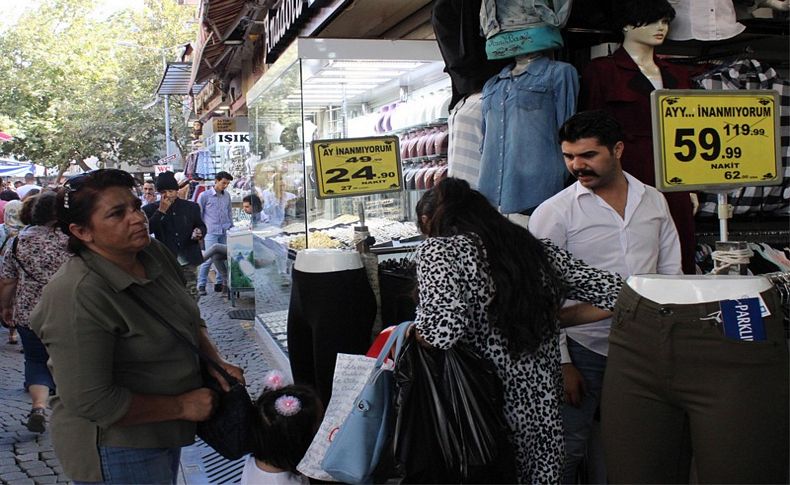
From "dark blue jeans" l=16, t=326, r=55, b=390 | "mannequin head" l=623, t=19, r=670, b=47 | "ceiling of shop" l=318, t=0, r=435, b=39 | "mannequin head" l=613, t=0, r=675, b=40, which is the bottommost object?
"dark blue jeans" l=16, t=326, r=55, b=390

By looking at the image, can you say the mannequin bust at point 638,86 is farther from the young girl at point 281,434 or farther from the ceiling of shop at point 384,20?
the ceiling of shop at point 384,20

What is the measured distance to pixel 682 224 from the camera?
384 centimetres

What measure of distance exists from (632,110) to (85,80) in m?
41.4

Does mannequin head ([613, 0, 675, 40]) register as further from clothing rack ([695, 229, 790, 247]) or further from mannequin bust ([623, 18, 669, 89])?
clothing rack ([695, 229, 790, 247])

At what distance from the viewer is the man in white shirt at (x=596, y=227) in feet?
10.4

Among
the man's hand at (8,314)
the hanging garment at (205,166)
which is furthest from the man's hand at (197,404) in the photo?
the hanging garment at (205,166)

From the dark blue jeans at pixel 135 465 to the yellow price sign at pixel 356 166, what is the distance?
2.61m

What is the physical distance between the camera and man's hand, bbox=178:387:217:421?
257cm

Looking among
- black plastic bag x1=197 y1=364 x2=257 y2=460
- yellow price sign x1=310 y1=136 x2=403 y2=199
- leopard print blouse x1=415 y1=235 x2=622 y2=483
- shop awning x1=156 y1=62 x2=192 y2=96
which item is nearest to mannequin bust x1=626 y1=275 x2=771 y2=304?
leopard print blouse x1=415 y1=235 x2=622 y2=483

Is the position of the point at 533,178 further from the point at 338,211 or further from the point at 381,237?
the point at 338,211

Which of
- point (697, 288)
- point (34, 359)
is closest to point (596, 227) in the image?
point (697, 288)

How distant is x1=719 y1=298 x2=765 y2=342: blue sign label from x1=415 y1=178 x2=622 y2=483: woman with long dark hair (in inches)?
25.5

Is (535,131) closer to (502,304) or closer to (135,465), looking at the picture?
(502,304)

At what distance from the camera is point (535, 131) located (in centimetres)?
382
